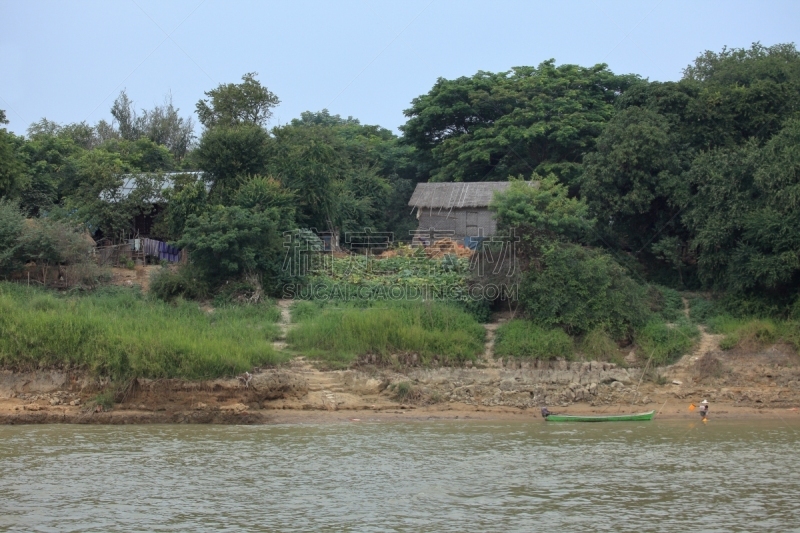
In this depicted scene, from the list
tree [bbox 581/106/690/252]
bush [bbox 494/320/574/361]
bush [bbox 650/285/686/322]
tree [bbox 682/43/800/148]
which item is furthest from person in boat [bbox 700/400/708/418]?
tree [bbox 682/43/800/148]

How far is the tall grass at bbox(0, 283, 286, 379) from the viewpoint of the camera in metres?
19.9

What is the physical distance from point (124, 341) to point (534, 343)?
1000 centimetres

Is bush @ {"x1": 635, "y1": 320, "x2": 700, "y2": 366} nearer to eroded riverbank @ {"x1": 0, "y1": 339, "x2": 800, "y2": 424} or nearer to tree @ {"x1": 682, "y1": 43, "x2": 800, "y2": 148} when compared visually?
eroded riverbank @ {"x1": 0, "y1": 339, "x2": 800, "y2": 424}

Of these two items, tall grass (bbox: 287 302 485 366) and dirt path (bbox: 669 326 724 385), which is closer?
tall grass (bbox: 287 302 485 366)

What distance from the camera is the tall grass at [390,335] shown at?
70.6ft

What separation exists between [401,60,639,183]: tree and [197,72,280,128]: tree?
641 cm

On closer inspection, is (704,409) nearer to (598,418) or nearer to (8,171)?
(598,418)

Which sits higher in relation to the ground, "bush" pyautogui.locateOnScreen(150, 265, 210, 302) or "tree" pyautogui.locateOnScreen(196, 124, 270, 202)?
"tree" pyautogui.locateOnScreen(196, 124, 270, 202)

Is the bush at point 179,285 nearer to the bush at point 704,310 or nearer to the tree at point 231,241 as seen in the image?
the tree at point 231,241

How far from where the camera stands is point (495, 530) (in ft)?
39.4

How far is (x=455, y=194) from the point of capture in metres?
30.3

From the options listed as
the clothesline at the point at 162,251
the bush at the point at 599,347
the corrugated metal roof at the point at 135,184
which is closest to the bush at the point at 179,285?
the clothesline at the point at 162,251

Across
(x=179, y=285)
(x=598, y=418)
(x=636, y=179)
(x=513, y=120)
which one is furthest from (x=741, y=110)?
(x=179, y=285)

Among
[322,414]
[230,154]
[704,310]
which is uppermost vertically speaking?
[230,154]
